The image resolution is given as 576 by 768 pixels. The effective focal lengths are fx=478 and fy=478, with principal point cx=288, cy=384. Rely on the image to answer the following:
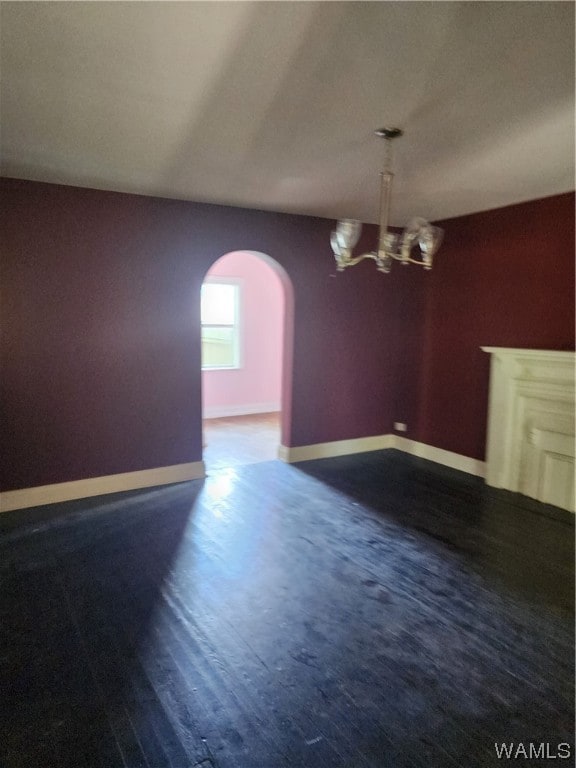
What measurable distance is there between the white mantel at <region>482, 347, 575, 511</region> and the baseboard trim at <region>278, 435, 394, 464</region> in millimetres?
1338

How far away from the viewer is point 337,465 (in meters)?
4.79

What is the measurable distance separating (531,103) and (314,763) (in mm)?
2792

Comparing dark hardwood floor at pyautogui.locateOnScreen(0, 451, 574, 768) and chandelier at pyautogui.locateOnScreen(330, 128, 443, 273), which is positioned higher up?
chandelier at pyautogui.locateOnScreen(330, 128, 443, 273)

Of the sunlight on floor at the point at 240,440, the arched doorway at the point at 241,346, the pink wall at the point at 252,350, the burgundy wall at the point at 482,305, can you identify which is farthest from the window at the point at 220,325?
the burgundy wall at the point at 482,305

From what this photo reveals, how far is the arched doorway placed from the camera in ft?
21.8

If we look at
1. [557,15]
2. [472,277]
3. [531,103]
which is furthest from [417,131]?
[472,277]

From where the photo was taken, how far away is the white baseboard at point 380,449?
4.70m

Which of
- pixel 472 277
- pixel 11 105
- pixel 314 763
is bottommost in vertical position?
pixel 314 763

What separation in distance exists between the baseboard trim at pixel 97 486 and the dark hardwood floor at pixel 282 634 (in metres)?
0.15

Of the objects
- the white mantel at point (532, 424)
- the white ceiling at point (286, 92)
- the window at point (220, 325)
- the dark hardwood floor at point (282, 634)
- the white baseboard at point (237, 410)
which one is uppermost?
the white ceiling at point (286, 92)

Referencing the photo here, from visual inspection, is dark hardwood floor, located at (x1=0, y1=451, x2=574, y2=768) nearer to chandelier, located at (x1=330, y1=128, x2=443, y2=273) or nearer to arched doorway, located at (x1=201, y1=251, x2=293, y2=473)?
chandelier, located at (x1=330, y1=128, x2=443, y2=273)

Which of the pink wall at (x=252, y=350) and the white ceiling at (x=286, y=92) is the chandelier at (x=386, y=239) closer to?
the white ceiling at (x=286, y=92)

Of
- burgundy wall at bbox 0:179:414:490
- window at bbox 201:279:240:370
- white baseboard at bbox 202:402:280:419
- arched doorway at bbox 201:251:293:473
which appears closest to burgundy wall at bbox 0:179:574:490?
burgundy wall at bbox 0:179:414:490

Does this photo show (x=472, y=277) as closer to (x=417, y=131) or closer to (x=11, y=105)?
(x=417, y=131)
